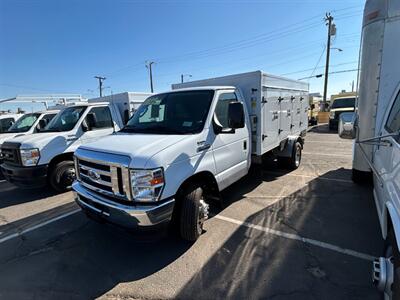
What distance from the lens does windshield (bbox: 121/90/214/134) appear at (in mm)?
3779

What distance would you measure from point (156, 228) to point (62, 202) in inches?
147

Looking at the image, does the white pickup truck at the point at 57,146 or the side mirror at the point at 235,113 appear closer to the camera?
the side mirror at the point at 235,113

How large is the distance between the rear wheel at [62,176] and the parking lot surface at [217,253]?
0.78 metres

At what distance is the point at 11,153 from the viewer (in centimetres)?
589

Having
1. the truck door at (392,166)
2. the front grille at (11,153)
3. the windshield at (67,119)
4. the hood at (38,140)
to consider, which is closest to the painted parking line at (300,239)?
the truck door at (392,166)

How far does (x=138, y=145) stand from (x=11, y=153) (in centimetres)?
461

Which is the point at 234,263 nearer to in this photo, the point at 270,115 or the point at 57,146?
the point at 270,115

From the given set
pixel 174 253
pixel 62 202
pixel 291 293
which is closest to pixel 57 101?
pixel 62 202

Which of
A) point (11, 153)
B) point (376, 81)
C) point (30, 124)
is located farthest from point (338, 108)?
point (11, 153)

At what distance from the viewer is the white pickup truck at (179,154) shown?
2900mm

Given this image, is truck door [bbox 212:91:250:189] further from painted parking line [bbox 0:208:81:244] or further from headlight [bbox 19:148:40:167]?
headlight [bbox 19:148:40:167]

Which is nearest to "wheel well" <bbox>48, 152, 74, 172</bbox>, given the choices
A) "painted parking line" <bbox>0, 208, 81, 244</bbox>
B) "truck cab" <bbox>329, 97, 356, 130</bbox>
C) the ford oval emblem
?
"painted parking line" <bbox>0, 208, 81, 244</bbox>

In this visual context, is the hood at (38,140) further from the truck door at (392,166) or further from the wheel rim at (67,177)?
the truck door at (392,166)

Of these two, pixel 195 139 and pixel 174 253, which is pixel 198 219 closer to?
pixel 174 253
